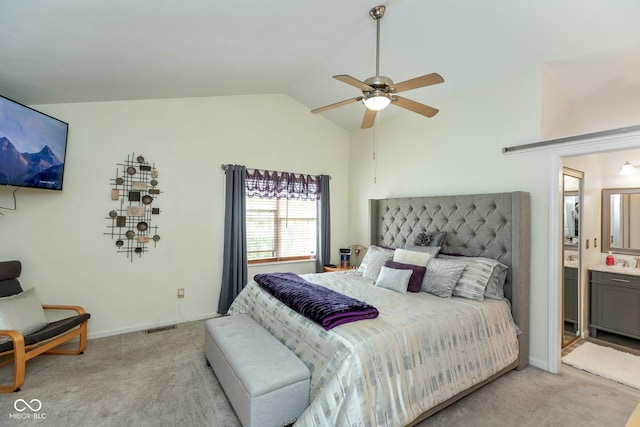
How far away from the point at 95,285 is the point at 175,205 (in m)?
1.26

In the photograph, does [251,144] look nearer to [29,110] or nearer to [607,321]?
[29,110]

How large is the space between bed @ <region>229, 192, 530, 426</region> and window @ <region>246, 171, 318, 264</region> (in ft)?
4.45

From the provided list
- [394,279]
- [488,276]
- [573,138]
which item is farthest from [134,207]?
[573,138]

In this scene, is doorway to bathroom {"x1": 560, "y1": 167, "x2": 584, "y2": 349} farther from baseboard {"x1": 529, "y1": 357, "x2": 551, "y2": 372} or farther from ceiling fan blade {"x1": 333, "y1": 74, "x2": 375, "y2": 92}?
ceiling fan blade {"x1": 333, "y1": 74, "x2": 375, "y2": 92}

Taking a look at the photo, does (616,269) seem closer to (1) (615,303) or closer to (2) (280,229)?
(1) (615,303)

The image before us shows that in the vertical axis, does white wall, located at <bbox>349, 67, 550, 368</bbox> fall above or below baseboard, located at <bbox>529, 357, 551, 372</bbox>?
above

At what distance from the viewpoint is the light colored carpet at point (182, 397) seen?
6.86 ft

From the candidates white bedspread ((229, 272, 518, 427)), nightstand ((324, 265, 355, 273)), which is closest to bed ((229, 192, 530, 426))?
white bedspread ((229, 272, 518, 427))

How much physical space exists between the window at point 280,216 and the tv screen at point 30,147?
212 centimetres

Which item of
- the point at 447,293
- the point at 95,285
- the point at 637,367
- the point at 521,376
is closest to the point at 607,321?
the point at 637,367

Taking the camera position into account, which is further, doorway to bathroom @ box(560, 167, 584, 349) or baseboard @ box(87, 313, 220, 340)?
doorway to bathroom @ box(560, 167, 584, 349)

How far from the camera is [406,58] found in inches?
126

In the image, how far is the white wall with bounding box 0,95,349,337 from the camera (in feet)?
10.5

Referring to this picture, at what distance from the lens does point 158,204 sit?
3.78 metres
